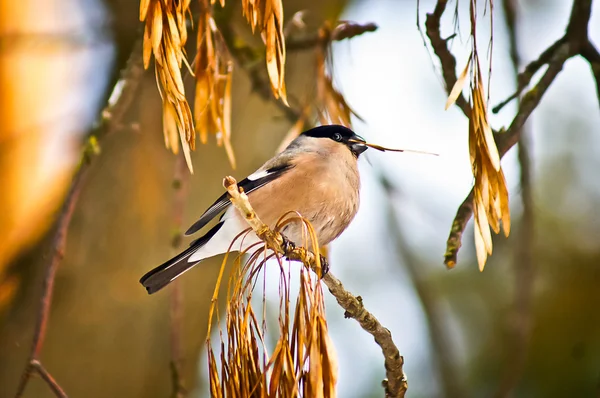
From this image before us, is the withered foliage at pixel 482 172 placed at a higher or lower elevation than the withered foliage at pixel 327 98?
lower

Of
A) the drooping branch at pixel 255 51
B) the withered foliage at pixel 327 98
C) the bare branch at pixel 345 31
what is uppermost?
the drooping branch at pixel 255 51

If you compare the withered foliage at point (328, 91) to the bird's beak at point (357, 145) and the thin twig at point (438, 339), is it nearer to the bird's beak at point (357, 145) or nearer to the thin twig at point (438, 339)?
the bird's beak at point (357, 145)

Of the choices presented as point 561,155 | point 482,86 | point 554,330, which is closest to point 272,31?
point 482,86

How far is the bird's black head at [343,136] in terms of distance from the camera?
1.87 m

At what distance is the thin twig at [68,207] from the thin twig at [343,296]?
588 mm

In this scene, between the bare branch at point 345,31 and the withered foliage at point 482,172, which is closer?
the withered foliage at point 482,172

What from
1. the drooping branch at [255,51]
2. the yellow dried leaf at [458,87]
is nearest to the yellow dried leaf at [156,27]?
the yellow dried leaf at [458,87]

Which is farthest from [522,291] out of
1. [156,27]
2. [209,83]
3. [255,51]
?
[156,27]

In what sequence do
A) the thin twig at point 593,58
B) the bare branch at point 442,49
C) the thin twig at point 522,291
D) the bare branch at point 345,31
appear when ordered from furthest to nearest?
1. the thin twig at point 522,291
2. the bare branch at point 345,31
3. the thin twig at point 593,58
4. the bare branch at point 442,49

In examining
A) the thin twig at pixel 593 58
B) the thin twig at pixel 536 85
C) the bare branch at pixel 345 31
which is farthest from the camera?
the bare branch at pixel 345 31

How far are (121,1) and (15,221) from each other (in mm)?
815

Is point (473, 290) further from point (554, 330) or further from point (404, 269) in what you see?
point (404, 269)

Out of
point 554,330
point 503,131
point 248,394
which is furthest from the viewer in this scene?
point 554,330

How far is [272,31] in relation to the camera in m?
1.15
